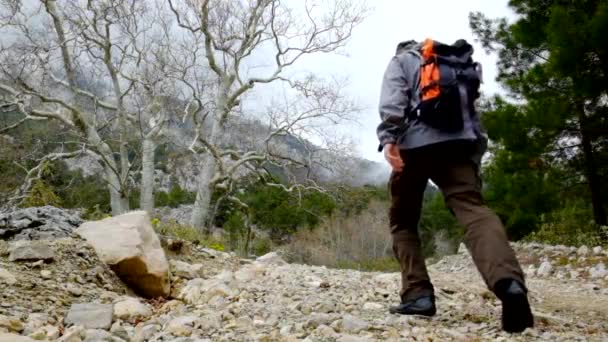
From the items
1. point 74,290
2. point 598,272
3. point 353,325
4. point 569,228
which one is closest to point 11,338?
point 74,290

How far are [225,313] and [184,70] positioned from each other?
43.4 ft

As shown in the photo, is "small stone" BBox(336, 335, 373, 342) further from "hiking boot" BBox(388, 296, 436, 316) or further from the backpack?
the backpack

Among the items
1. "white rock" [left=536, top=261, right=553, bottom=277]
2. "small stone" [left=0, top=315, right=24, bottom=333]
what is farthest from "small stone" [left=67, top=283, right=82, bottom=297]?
"white rock" [left=536, top=261, right=553, bottom=277]

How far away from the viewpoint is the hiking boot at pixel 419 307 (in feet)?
9.76

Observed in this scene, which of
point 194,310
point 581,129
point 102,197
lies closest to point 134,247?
point 194,310

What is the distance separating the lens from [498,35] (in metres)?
13.1

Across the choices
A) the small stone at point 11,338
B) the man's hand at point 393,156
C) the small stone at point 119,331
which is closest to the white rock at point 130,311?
the small stone at point 119,331

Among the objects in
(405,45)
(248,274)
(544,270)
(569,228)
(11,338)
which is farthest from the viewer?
(569,228)

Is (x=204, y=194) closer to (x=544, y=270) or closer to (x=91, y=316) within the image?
(x=544, y=270)

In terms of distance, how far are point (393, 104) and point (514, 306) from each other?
1107 millimetres

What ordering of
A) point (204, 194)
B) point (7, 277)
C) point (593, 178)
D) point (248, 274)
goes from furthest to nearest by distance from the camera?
point (204, 194) → point (593, 178) → point (248, 274) → point (7, 277)

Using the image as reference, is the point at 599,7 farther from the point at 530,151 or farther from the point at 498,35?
the point at 498,35

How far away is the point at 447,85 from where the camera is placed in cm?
270

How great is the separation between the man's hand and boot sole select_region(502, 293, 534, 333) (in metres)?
0.81
